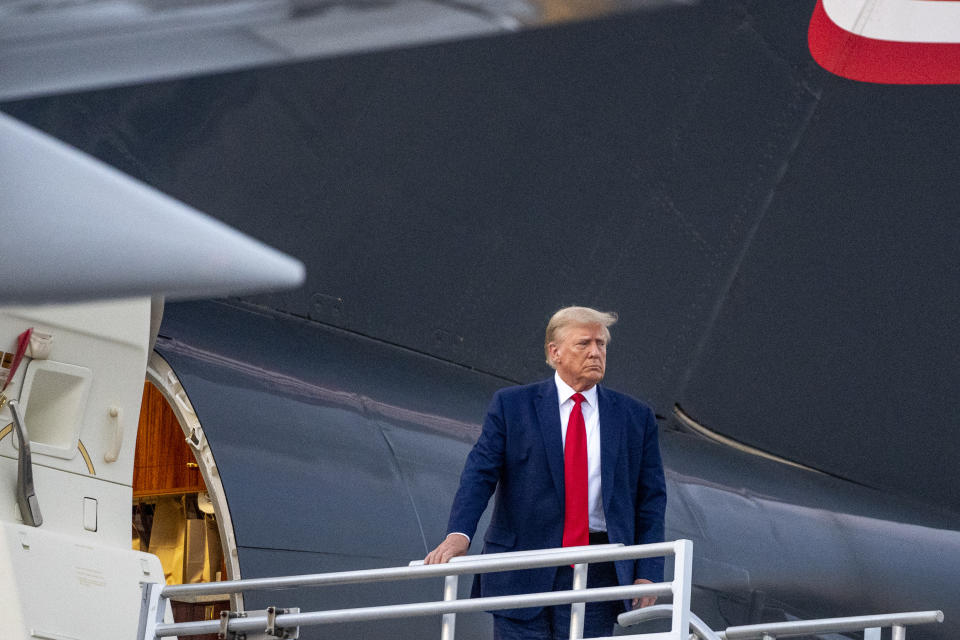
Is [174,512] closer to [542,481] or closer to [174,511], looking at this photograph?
[174,511]

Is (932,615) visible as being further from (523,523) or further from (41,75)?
(41,75)

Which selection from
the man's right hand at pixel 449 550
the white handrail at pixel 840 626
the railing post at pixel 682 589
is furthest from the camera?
the white handrail at pixel 840 626

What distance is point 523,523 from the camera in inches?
176

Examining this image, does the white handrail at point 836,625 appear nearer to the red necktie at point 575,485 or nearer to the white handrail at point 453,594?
the red necktie at point 575,485

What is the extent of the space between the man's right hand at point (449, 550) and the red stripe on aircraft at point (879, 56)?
15.0 ft

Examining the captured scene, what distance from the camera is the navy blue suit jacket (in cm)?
439

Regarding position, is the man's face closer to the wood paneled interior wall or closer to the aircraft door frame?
the aircraft door frame

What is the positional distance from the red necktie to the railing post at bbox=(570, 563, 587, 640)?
1.04ft

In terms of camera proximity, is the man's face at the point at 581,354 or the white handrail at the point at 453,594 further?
the man's face at the point at 581,354

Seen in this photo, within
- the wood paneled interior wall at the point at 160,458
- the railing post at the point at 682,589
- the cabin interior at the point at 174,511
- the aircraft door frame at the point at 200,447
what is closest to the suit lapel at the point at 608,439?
the railing post at the point at 682,589

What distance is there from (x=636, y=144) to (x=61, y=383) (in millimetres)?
3516

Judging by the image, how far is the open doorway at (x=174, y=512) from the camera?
254 inches

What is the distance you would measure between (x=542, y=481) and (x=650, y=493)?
360 mm

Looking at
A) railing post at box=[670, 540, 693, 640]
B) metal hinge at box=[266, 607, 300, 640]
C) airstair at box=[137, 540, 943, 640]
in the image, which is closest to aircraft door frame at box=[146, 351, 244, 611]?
airstair at box=[137, 540, 943, 640]
